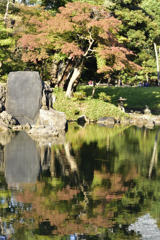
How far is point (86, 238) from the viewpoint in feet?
17.7

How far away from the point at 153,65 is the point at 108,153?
3252 cm

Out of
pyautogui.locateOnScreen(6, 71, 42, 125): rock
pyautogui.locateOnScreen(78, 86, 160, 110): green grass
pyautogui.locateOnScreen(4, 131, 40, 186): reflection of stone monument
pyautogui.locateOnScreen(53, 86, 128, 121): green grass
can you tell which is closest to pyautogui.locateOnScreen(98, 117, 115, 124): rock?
pyautogui.locateOnScreen(53, 86, 128, 121): green grass

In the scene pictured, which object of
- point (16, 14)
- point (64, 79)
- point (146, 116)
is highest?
point (16, 14)

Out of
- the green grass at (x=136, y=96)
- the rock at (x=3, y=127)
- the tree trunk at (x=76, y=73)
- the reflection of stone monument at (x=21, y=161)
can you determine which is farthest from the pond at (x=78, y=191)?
the green grass at (x=136, y=96)

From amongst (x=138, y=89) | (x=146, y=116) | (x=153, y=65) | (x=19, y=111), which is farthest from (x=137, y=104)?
(x=19, y=111)

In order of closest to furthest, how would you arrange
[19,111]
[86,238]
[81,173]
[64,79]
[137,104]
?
[86,238] < [81,173] < [19,111] < [64,79] < [137,104]

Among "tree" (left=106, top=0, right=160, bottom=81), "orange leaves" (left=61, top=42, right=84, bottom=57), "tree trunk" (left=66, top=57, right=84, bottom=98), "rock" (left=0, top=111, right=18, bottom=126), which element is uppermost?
"tree" (left=106, top=0, right=160, bottom=81)

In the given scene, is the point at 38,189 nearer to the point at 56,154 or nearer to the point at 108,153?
the point at 56,154

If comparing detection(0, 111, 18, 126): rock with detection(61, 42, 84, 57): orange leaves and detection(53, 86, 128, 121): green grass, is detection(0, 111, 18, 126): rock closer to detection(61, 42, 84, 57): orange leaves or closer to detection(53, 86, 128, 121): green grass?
detection(53, 86, 128, 121): green grass

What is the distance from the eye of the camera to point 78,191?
775 centimetres

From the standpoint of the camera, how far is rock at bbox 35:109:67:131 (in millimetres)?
19191

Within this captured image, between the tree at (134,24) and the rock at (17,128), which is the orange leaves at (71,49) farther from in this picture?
the tree at (134,24)

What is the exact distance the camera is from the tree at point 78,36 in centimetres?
2338

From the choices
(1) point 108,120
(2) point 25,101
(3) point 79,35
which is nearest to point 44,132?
(2) point 25,101
